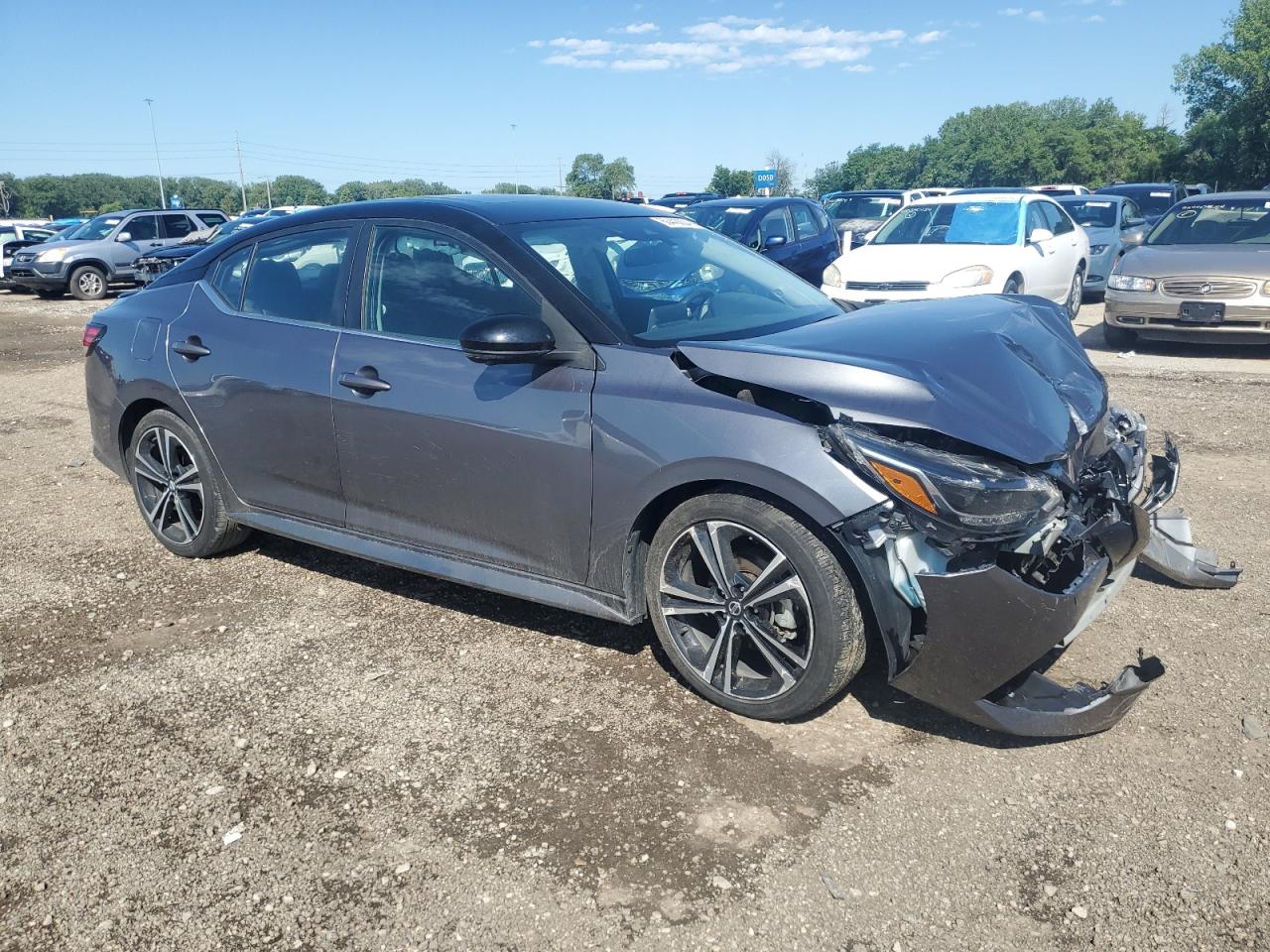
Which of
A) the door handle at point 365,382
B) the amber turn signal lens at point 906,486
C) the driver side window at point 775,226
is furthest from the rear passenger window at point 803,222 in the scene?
the amber turn signal lens at point 906,486

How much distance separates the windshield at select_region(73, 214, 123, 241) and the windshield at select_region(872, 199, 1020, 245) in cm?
1625

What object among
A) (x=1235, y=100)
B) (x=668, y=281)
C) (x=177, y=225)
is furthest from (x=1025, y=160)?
(x=668, y=281)

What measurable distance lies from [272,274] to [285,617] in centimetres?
152

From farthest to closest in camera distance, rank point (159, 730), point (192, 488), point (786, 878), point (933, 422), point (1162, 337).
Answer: point (1162, 337) < point (192, 488) < point (159, 730) < point (933, 422) < point (786, 878)

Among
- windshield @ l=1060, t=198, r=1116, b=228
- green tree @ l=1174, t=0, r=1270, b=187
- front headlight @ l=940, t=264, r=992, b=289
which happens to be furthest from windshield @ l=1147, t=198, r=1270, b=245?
green tree @ l=1174, t=0, r=1270, b=187

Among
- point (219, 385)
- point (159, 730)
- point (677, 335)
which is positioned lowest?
point (159, 730)

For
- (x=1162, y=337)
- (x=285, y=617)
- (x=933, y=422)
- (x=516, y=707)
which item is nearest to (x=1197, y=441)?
(x=1162, y=337)

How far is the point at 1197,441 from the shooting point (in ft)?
21.8

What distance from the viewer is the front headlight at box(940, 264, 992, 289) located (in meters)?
10.1

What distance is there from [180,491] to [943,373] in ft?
12.0

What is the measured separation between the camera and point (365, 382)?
388cm

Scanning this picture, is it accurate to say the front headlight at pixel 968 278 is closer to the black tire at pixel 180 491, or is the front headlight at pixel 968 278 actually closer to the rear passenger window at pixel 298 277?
the rear passenger window at pixel 298 277

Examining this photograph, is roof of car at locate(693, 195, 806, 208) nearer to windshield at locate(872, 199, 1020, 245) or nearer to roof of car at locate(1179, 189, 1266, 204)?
windshield at locate(872, 199, 1020, 245)

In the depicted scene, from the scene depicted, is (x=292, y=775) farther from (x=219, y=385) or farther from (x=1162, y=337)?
(x=1162, y=337)
